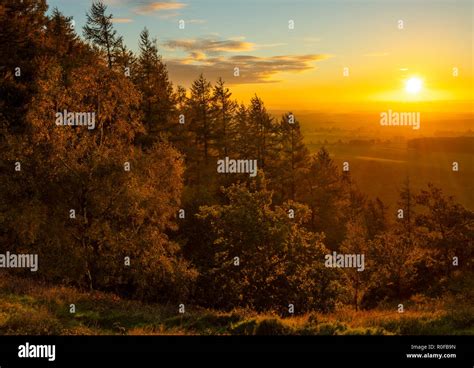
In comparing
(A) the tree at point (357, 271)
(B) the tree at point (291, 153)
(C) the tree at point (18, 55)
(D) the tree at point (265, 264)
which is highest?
(C) the tree at point (18, 55)

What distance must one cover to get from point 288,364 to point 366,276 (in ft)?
116

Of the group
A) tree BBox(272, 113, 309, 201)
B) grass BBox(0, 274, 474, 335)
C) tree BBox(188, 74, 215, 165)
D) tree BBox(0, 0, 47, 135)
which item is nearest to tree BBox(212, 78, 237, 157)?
tree BBox(188, 74, 215, 165)

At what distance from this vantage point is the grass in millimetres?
14398

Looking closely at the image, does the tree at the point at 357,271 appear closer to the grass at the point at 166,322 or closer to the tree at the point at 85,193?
the tree at the point at 85,193

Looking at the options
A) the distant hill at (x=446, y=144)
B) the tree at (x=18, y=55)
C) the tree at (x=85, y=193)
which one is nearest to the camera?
the tree at (x=85, y=193)

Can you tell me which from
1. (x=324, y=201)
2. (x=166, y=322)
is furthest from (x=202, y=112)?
(x=166, y=322)

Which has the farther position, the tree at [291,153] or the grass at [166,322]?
the tree at [291,153]

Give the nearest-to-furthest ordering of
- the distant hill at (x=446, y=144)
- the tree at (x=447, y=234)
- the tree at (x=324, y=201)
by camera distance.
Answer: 1. the tree at (x=447, y=234)
2. the tree at (x=324, y=201)
3. the distant hill at (x=446, y=144)

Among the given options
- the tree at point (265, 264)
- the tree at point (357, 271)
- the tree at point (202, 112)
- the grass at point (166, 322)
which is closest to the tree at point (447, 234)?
the tree at point (357, 271)

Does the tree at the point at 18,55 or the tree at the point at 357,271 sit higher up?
the tree at the point at 18,55

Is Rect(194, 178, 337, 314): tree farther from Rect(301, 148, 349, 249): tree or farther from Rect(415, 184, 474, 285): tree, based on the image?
Rect(301, 148, 349, 249): tree

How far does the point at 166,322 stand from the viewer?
1728cm

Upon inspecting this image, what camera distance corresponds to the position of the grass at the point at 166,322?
1440cm

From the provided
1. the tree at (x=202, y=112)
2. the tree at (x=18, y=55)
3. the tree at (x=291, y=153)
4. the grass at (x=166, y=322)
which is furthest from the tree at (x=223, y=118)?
the grass at (x=166, y=322)
